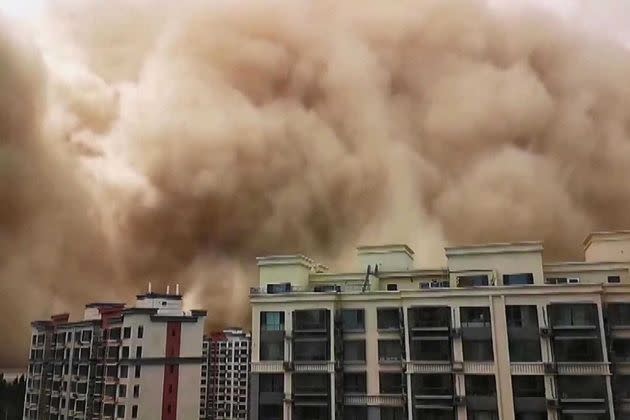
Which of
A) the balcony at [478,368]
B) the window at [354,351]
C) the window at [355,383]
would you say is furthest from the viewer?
the window at [354,351]

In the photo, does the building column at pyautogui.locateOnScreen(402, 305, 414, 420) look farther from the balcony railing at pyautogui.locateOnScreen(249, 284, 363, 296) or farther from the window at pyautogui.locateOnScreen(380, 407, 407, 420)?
the balcony railing at pyautogui.locateOnScreen(249, 284, 363, 296)

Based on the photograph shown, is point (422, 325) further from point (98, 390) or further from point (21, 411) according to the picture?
point (21, 411)

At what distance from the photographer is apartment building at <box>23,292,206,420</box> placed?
24594 mm

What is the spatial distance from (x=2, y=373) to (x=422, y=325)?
2994 centimetres

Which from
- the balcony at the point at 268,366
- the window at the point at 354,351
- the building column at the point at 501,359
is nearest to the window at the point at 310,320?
the window at the point at 354,351

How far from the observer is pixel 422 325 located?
16531mm

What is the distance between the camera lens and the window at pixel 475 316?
16.0 m

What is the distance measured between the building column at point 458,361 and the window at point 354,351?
293 cm

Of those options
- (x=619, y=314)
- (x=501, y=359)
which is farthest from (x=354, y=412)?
(x=619, y=314)

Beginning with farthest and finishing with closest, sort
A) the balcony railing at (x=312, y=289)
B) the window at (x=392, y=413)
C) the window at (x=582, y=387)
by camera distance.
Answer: the balcony railing at (x=312, y=289) < the window at (x=392, y=413) < the window at (x=582, y=387)

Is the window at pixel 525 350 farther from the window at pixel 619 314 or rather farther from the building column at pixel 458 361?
the window at pixel 619 314

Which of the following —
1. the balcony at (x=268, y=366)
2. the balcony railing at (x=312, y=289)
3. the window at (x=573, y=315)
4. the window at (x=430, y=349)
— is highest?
the balcony railing at (x=312, y=289)

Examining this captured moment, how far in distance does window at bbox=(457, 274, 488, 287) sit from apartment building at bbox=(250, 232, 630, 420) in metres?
0.03

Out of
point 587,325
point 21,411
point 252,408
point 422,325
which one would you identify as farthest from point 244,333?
point 587,325
